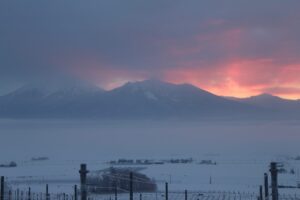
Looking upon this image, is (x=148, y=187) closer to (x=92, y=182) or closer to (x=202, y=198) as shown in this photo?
(x=92, y=182)

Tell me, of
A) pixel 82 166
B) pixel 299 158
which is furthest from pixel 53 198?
pixel 299 158

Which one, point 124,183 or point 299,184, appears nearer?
point 124,183

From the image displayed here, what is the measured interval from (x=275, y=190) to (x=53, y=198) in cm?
2050

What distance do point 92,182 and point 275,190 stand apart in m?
31.5

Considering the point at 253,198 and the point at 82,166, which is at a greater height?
the point at 82,166

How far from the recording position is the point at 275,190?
42.7 feet

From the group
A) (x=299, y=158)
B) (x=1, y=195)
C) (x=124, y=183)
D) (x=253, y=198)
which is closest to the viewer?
(x=1, y=195)

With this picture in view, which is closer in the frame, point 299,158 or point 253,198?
point 253,198

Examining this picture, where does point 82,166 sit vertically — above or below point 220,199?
above

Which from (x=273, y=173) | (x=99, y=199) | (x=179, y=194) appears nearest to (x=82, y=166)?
(x=273, y=173)

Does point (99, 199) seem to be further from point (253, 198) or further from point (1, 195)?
point (1, 195)

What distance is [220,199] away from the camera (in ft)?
106

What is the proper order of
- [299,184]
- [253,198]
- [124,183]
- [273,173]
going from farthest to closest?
[299,184] → [124,183] → [253,198] → [273,173]

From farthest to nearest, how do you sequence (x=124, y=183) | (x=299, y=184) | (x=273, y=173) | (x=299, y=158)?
(x=299, y=158) → (x=299, y=184) → (x=124, y=183) → (x=273, y=173)
